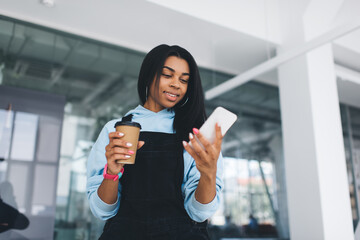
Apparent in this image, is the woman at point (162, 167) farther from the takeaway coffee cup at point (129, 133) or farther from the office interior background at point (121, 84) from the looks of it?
the office interior background at point (121, 84)

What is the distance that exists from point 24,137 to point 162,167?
2912 millimetres

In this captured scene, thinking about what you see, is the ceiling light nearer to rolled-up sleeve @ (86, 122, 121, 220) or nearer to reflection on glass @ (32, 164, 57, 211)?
reflection on glass @ (32, 164, 57, 211)

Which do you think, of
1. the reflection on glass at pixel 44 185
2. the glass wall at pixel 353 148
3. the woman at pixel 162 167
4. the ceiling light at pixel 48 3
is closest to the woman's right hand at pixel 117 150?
the woman at pixel 162 167

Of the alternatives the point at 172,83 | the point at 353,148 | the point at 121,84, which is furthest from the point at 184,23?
the point at 353,148

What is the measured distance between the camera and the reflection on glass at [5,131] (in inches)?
136

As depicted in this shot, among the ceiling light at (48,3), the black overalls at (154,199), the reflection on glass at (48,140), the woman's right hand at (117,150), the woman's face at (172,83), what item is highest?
the ceiling light at (48,3)

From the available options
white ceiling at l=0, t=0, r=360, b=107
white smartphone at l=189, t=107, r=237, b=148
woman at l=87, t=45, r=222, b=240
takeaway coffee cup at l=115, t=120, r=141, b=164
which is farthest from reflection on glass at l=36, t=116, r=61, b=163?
white smartphone at l=189, t=107, r=237, b=148

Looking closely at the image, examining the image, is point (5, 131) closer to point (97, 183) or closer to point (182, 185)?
point (97, 183)

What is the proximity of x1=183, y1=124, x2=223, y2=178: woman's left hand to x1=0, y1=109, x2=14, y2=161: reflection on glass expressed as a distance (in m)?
3.07

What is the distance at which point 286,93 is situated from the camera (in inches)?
159

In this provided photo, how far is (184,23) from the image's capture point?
383 centimetres

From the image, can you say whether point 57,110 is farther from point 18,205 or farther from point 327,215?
point 327,215

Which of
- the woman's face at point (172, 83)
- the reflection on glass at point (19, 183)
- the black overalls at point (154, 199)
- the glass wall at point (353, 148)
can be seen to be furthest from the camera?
the glass wall at point (353, 148)

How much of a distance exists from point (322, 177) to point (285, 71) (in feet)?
4.32
